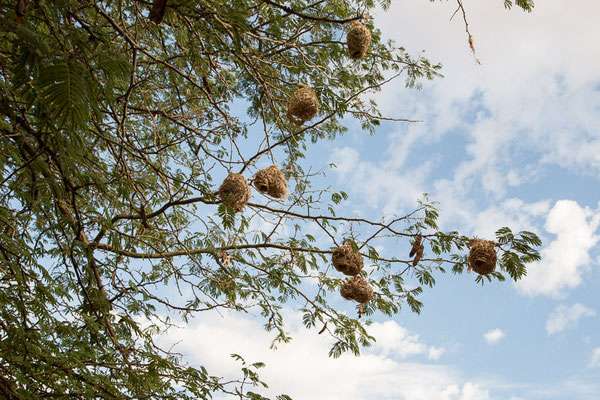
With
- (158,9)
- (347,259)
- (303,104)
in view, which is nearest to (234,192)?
(303,104)

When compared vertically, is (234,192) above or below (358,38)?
below

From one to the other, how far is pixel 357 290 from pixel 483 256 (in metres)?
1.10

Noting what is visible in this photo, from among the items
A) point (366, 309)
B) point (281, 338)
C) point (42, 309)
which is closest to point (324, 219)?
point (366, 309)

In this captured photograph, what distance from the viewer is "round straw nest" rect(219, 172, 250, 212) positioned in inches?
139

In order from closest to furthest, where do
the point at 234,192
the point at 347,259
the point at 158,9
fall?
the point at 158,9, the point at 234,192, the point at 347,259

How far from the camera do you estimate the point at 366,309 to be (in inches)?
202

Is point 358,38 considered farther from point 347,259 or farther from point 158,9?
point 158,9

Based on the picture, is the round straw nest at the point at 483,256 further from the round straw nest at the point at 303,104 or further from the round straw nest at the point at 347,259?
the round straw nest at the point at 303,104

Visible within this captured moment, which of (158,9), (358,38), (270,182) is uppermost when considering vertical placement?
(358,38)

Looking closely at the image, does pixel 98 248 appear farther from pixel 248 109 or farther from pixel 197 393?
pixel 248 109

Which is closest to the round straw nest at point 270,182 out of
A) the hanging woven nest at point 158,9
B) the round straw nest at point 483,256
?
the round straw nest at point 483,256

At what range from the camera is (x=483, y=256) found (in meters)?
3.54

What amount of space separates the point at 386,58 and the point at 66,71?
488cm

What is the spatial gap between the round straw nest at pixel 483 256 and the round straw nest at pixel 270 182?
146cm
